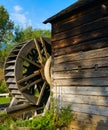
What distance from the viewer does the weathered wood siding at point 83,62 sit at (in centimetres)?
788

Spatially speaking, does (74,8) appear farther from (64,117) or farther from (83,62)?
(64,117)

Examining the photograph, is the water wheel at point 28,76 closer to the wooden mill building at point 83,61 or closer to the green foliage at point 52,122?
the wooden mill building at point 83,61

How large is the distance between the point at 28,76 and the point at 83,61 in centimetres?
480

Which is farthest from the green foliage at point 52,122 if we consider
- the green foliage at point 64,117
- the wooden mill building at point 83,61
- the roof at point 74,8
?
the roof at point 74,8

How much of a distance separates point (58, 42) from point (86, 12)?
5.29 ft

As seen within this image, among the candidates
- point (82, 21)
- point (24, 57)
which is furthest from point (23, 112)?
point (82, 21)

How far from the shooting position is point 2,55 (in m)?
40.5

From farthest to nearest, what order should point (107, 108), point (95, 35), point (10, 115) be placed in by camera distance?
1. point (10, 115)
2. point (95, 35)
3. point (107, 108)

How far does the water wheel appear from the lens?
12.4 meters

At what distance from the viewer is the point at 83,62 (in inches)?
338

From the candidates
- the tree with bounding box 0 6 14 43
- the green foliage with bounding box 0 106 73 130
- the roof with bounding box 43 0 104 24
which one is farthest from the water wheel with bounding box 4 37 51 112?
the tree with bounding box 0 6 14 43

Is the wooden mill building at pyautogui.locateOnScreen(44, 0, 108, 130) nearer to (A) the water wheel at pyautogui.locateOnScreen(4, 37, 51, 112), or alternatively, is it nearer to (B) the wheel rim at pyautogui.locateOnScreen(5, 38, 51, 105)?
(A) the water wheel at pyautogui.locateOnScreen(4, 37, 51, 112)

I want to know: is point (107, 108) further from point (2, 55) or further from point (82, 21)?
point (2, 55)

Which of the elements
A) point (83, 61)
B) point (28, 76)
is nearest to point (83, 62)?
point (83, 61)
